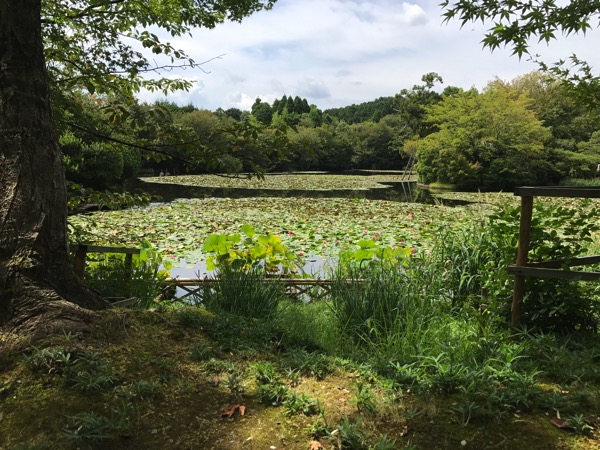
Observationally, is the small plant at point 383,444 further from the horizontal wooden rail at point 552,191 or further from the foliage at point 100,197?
the foliage at point 100,197

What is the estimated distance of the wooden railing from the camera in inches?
107

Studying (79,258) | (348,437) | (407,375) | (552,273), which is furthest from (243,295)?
(552,273)

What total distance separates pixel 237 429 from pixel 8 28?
222 centimetres

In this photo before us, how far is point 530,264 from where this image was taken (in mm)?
2951

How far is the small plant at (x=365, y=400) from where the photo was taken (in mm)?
1824

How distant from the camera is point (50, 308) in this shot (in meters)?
2.04

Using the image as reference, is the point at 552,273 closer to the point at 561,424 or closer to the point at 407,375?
the point at 561,424

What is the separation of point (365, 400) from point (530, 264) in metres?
1.76

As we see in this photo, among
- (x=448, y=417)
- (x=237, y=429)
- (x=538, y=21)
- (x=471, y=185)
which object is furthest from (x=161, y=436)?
(x=471, y=185)

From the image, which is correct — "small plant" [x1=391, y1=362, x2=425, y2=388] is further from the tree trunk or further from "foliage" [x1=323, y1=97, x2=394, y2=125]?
"foliage" [x1=323, y1=97, x2=394, y2=125]

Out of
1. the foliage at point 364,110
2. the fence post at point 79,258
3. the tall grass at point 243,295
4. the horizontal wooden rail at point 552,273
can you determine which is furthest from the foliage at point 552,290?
the foliage at point 364,110

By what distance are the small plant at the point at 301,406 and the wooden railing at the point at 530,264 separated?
1750 millimetres

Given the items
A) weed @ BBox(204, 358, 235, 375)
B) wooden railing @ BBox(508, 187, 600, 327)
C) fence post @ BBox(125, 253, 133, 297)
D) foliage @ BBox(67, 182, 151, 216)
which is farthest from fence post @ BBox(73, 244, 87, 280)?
wooden railing @ BBox(508, 187, 600, 327)

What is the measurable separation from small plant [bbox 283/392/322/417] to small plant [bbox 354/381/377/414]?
0.18 metres
